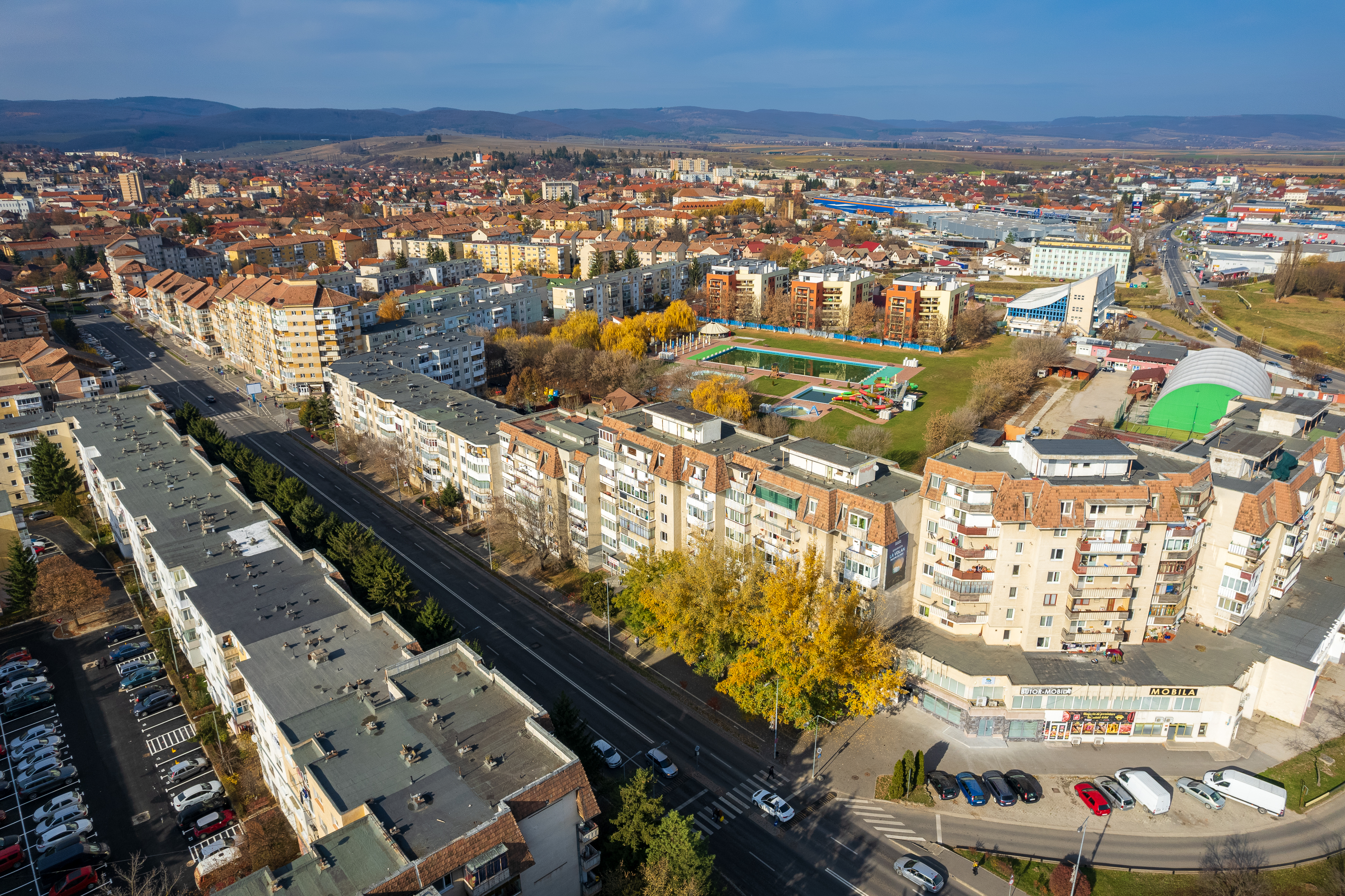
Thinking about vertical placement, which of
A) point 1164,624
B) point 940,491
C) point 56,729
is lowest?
point 56,729

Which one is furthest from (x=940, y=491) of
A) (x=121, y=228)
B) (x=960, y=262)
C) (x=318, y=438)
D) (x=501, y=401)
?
(x=121, y=228)

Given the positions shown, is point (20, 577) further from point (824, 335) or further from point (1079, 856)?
point (824, 335)

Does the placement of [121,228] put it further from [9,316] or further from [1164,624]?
[1164,624]

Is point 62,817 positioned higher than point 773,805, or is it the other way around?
point 773,805

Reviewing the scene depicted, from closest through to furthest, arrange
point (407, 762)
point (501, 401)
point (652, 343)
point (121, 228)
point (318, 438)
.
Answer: point (407, 762), point (318, 438), point (501, 401), point (652, 343), point (121, 228)

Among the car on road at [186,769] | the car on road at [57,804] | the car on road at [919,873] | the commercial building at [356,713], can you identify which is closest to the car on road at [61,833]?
the car on road at [57,804]

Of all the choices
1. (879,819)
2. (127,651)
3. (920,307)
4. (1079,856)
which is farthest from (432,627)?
(920,307)

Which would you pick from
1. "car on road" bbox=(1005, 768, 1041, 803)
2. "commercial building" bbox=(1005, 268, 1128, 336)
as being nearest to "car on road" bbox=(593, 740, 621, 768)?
"car on road" bbox=(1005, 768, 1041, 803)
